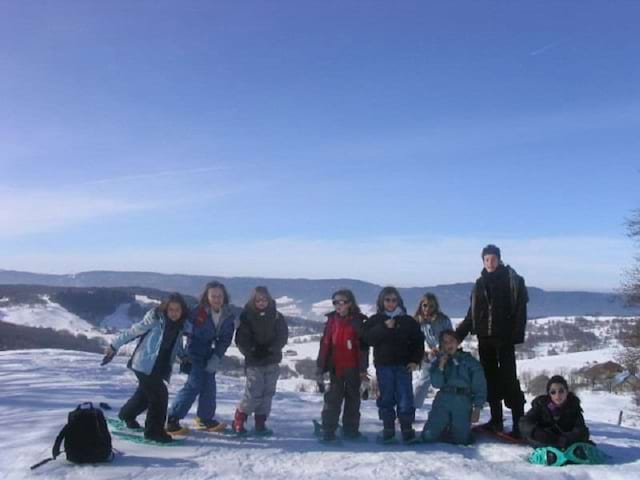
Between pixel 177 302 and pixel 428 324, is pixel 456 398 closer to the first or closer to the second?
pixel 428 324

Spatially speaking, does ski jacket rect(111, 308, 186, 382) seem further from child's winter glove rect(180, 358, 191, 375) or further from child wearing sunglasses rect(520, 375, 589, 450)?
child wearing sunglasses rect(520, 375, 589, 450)

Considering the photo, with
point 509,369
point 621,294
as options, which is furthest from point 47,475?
point 621,294

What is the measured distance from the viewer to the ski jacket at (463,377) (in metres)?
6.07

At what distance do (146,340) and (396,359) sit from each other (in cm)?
275

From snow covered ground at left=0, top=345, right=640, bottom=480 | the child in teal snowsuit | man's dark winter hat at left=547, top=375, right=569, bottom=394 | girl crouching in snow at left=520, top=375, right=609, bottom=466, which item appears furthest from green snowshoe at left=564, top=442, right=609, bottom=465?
the child in teal snowsuit

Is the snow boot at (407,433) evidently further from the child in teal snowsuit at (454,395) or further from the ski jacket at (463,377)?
the ski jacket at (463,377)

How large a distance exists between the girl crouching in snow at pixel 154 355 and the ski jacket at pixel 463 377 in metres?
2.97

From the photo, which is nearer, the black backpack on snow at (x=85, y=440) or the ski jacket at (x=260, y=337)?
the black backpack on snow at (x=85, y=440)

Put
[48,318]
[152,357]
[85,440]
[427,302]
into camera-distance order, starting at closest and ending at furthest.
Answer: [85,440] < [152,357] < [427,302] < [48,318]

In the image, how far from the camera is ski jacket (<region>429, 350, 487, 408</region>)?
6.07m

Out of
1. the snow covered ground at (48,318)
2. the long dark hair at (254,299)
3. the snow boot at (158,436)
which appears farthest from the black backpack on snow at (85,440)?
the snow covered ground at (48,318)

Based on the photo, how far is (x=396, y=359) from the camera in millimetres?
6059

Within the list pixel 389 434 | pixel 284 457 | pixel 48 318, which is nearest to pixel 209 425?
pixel 284 457

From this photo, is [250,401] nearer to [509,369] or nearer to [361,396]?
[361,396]
